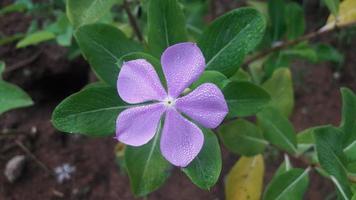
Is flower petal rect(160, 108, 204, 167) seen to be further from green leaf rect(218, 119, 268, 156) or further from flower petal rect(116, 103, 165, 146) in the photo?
green leaf rect(218, 119, 268, 156)

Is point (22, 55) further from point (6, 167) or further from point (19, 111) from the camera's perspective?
point (6, 167)

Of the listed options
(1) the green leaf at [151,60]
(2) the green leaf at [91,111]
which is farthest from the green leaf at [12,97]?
(1) the green leaf at [151,60]

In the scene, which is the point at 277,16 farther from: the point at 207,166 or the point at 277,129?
the point at 207,166

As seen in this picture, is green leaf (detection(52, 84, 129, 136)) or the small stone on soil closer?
green leaf (detection(52, 84, 129, 136))

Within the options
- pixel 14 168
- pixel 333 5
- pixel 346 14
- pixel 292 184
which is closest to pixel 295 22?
pixel 346 14

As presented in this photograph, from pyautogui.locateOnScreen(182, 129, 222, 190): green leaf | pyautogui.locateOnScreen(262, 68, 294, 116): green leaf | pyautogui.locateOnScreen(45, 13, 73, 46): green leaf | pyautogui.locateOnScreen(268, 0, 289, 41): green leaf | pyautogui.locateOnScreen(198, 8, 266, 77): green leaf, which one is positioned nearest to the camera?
pyautogui.locateOnScreen(182, 129, 222, 190): green leaf

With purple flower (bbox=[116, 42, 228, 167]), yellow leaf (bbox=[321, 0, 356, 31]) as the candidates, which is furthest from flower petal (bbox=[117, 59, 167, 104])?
yellow leaf (bbox=[321, 0, 356, 31])
